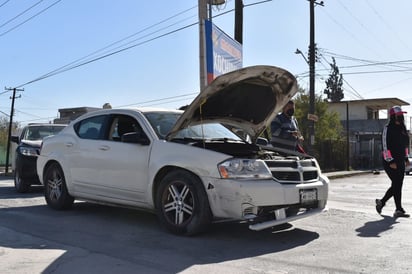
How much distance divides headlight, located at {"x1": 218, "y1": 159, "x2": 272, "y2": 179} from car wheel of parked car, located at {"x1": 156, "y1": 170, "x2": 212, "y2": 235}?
1.21 feet

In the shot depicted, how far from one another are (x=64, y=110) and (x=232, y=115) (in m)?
15.5

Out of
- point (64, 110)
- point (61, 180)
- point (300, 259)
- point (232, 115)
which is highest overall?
point (64, 110)

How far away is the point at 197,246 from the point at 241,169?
99 cm

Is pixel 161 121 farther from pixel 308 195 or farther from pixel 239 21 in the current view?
pixel 239 21

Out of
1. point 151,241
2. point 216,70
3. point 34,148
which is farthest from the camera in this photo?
point 216,70

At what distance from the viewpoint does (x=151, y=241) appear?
5.37 metres

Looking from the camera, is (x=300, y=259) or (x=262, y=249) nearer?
(x=300, y=259)

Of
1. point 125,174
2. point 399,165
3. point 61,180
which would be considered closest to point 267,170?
point 125,174

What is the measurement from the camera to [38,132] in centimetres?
1160

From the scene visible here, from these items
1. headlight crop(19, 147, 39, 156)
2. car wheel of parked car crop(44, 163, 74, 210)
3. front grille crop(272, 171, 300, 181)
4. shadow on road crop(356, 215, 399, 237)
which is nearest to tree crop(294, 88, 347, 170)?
headlight crop(19, 147, 39, 156)

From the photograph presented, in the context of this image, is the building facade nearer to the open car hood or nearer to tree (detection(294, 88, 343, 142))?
tree (detection(294, 88, 343, 142))

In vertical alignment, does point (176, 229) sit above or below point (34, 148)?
below

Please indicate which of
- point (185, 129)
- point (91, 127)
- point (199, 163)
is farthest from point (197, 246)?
point (91, 127)

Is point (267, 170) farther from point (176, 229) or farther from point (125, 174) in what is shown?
point (125, 174)
